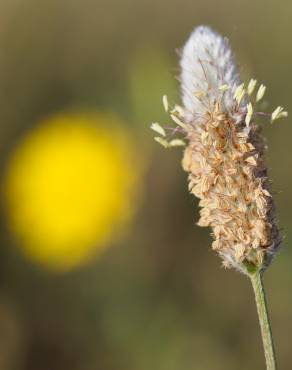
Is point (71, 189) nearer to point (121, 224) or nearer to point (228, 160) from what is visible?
point (121, 224)

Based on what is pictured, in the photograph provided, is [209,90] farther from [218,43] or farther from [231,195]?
[231,195]

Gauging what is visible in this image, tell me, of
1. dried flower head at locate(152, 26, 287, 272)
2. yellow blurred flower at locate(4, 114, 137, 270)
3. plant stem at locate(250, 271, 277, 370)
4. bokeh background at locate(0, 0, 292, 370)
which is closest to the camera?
plant stem at locate(250, 271, 277, 370)

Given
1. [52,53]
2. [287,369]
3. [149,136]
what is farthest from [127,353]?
[52,53]

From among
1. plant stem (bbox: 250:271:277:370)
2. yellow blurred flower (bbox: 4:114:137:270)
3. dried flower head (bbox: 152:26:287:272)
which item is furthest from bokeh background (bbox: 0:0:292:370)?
plant stem (bbox: 250:271:277:370)

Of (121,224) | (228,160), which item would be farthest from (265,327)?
(121,224)

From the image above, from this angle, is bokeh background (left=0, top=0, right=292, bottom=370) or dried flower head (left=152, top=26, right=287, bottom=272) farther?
bokeh background (left=0, top=0, right=292, bottom=370)

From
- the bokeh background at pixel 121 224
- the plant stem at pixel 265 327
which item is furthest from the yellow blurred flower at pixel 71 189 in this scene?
the plant stem at pixel 265 327

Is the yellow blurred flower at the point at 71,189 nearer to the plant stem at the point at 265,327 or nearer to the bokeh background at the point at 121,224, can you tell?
the bokeh background at the point at 121,224

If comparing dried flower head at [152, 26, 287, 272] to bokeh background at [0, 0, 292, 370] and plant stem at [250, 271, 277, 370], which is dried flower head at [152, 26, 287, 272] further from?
bokeh background at [0, 0, 292, 370]
